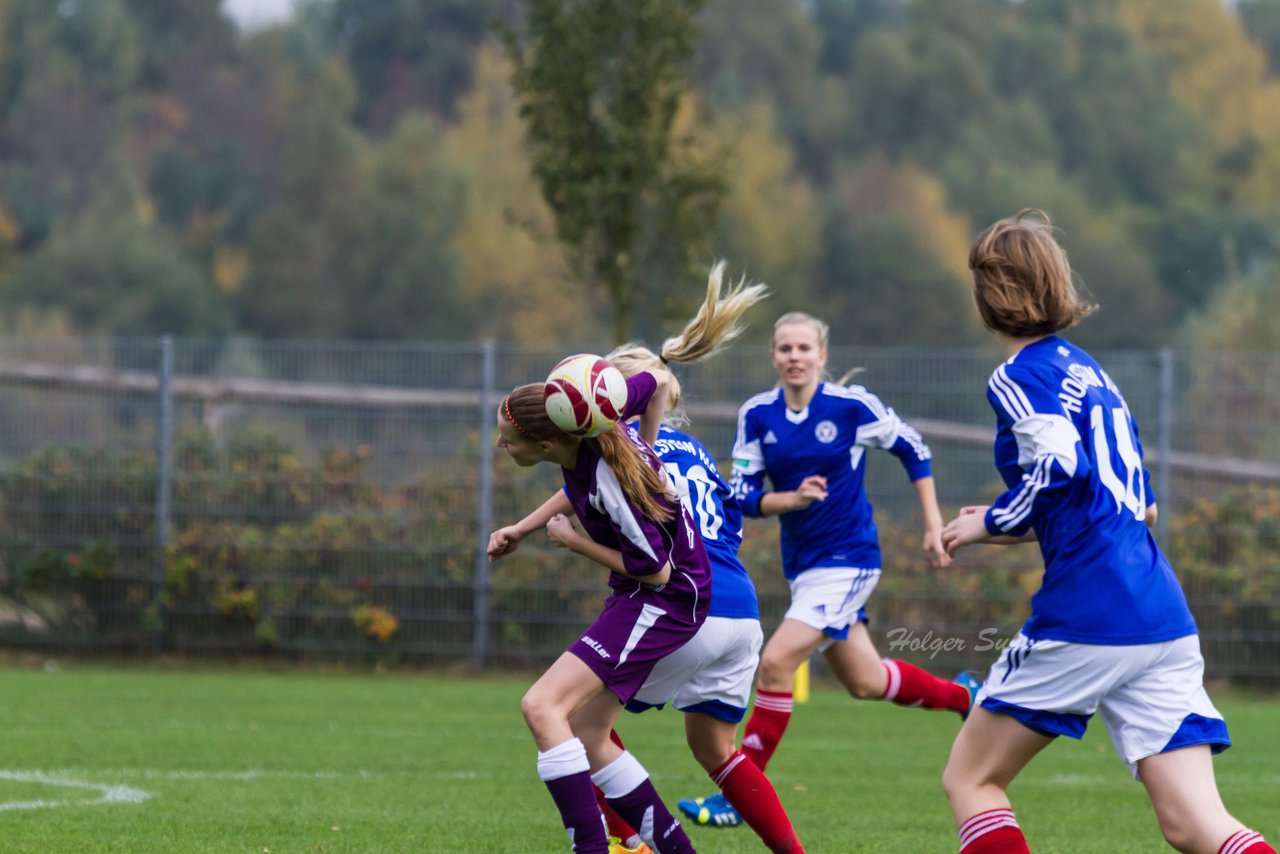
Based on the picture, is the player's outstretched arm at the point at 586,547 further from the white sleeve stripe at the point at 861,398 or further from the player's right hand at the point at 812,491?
the white sleeve stripe at the point at 861,398

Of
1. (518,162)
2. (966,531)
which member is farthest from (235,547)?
(518,162)

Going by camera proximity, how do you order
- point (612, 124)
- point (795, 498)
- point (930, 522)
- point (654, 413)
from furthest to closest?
1. point (612, 124)
2. point (930, 522)
3. point (795, 498)
4. point (654, 413)

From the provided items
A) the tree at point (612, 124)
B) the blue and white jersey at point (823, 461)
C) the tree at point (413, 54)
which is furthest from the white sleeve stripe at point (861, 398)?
the tree at point (413, 54)

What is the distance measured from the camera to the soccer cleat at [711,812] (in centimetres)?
709

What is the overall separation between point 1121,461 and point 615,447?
1441 mm

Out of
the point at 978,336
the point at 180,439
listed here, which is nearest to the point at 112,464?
the point at 180,439

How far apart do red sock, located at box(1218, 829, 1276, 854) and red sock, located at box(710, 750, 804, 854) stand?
166 centimetres

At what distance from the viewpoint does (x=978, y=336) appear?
58938 mm

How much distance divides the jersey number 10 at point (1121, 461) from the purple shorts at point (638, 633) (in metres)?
1.37

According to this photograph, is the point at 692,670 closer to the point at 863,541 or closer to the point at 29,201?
the point at 863,541

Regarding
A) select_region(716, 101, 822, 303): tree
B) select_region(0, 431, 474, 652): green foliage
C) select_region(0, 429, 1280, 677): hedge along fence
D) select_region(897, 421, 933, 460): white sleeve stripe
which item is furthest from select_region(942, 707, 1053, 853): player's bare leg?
select_region(716, 101, 822, 303): tree

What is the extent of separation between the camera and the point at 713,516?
19.1 ft

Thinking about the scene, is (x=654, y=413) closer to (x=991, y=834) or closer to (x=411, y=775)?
(x=991, y=834)

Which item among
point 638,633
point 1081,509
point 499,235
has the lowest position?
point 638,633
